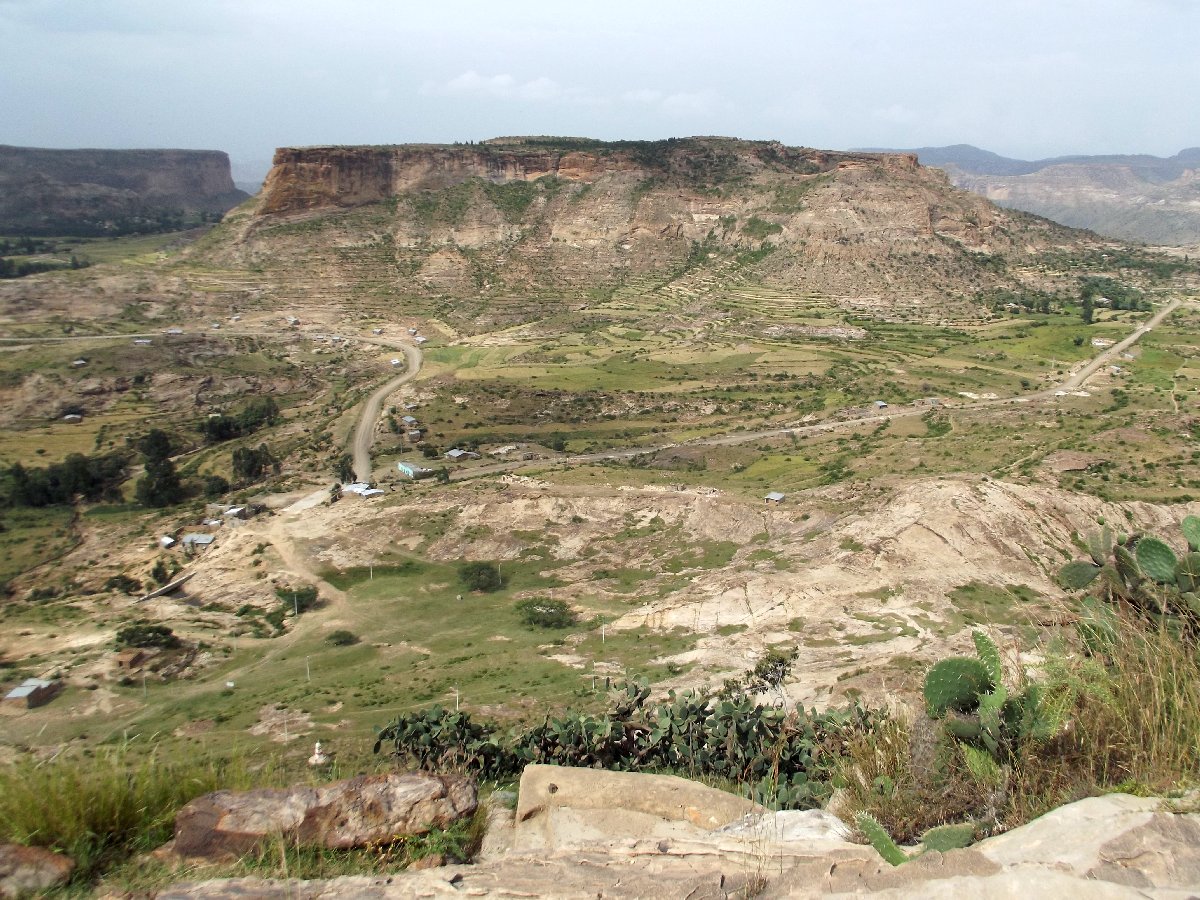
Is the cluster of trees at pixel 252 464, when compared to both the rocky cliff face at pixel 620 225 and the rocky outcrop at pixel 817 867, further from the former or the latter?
the rocky outcrop at pixel 817 867

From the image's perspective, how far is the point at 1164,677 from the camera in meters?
5.11

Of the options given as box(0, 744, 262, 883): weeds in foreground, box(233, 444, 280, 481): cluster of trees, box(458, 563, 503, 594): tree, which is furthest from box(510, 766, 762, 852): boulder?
box(233, 444, 280, 481): cluster of trees

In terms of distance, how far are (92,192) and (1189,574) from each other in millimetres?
209748

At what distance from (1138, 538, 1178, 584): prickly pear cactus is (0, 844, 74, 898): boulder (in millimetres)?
9173

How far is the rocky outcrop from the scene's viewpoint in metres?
3.93

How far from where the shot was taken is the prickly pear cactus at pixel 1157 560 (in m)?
Result: 7.22

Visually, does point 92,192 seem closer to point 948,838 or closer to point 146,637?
point 146,637

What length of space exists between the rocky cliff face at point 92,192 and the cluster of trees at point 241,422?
110438 millimetres

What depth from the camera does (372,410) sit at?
2427 inches

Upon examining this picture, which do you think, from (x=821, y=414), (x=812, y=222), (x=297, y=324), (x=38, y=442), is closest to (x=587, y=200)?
(x=812, y=222)

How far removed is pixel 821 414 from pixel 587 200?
6478cm

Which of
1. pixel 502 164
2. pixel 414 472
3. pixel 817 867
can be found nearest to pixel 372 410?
pixel 414 472

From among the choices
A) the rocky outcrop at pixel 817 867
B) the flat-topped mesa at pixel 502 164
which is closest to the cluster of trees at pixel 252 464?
the rocky outcrop at pixel 817 867

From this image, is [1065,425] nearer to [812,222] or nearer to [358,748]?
[358,748]
